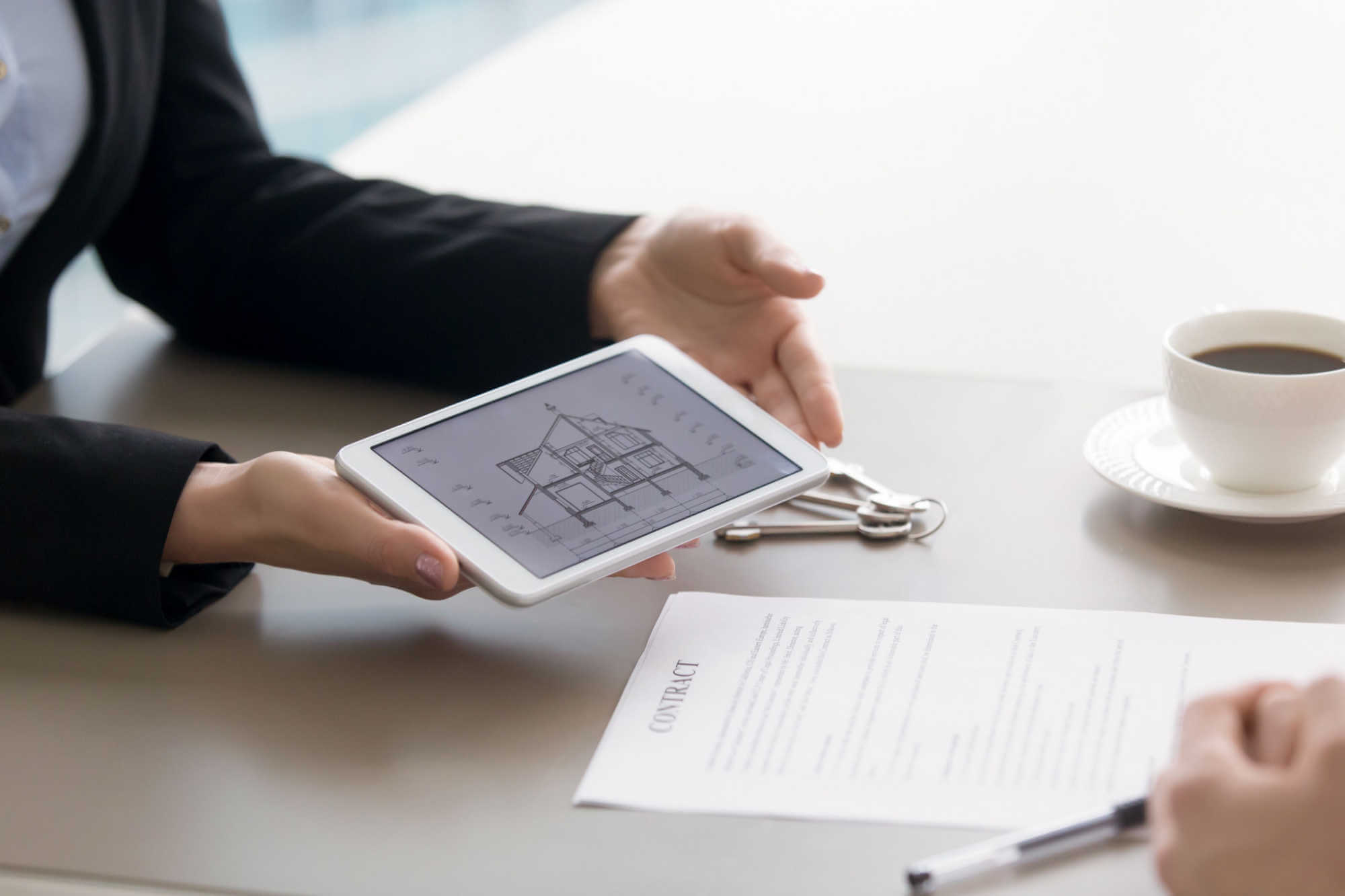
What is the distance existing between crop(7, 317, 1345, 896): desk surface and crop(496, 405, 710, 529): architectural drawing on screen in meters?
0.06

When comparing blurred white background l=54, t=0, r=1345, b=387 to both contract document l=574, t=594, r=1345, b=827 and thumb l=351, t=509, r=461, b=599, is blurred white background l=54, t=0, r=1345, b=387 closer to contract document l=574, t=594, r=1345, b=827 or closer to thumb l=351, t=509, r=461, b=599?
contract document l=574, t=594, r=1345, b=827

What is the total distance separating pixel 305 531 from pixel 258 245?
43cm

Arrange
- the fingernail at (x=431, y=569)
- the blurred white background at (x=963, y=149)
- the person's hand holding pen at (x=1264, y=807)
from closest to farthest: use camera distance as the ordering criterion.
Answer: the person's hand holding pen at (x=1264, y=807) < the fingernail at (x=431, y=569) < the blurred white background at (x=963, y=149)

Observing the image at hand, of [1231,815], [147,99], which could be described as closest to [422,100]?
[147,99]

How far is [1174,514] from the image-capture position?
0.75 metres

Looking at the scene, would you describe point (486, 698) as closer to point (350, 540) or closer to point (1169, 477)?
point (350, 540)

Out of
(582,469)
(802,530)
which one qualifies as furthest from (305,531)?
(802,530)

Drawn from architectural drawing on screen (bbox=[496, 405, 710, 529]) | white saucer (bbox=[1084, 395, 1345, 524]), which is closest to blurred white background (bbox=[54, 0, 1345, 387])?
A: white saucer (bbox=[1084, 395, 1345, 524])

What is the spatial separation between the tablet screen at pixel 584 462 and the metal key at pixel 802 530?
5cm

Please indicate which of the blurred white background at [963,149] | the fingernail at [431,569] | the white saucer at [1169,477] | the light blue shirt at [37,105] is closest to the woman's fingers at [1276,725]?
the white saucer at [1169,477]

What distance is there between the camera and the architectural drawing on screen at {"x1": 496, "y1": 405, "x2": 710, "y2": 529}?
67 centimetres

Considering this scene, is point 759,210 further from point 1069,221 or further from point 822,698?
point 822,698

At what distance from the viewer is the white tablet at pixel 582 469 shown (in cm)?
64

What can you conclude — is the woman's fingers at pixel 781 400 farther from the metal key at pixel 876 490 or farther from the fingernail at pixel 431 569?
the fingernail at pixel 431 569
